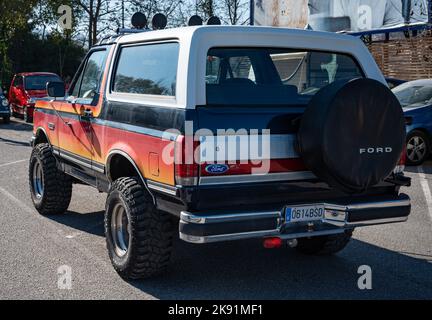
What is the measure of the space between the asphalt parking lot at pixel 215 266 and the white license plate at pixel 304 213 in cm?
63

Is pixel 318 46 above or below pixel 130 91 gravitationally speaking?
above

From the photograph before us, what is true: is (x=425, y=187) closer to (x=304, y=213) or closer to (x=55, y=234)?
(x=304, y=213)

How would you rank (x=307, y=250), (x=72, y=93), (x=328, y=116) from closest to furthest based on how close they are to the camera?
(x=328, y=116) < (x=307, y=250) < (x=72, y=93)

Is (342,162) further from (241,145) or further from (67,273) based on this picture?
(67,273)

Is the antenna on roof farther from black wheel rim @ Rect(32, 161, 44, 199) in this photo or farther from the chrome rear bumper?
the chrome rear bumper

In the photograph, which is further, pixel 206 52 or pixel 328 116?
pixel 206 52

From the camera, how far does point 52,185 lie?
22.6 ft

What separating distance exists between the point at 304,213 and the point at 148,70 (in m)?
1.73

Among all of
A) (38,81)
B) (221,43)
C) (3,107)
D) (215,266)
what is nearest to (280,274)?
(215,266)

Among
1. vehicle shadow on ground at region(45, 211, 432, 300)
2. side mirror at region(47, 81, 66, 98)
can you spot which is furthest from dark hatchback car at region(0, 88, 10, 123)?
vehicle shadow on ground at region(45, 211, 432, 300)

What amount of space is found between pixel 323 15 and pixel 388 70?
4.10m

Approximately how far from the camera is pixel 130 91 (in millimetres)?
5176

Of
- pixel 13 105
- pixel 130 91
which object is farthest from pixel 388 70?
pixel 130 91
